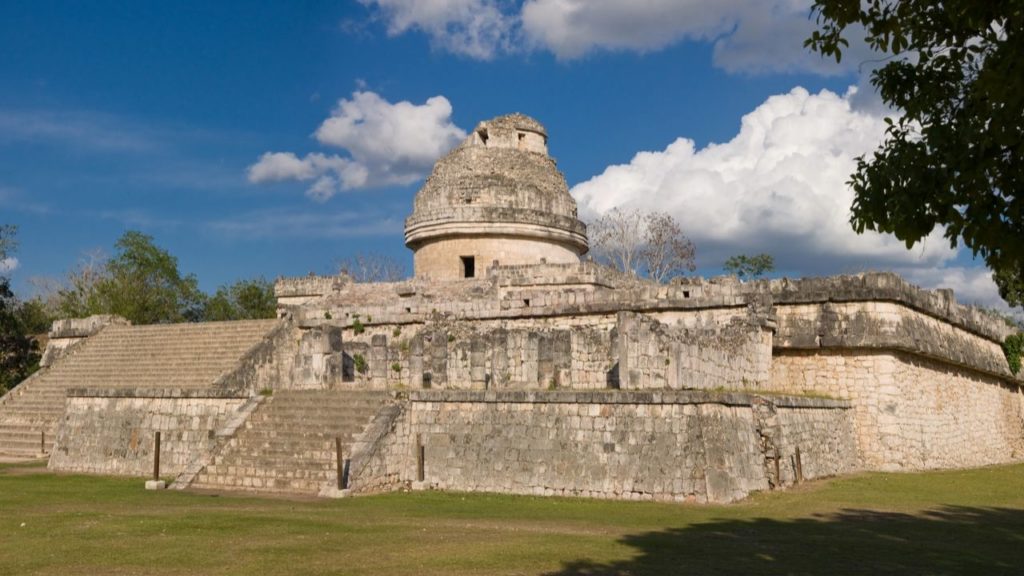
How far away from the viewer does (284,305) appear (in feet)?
95.2

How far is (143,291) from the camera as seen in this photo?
43.9 m

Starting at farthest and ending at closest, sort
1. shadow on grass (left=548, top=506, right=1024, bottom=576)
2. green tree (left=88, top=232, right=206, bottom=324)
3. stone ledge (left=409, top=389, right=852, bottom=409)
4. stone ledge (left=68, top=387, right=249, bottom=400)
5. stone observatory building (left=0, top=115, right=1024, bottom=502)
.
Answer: green tree (left=88, top=232, right=206, bottom=324) < stone ledge (left=68, top=387, right=249, bottom=400) < stone observatory building (left=0, top=115, right=1024, bottom=502) < stone ledge (left=409, top=389, right=852, bottom=409) < shadow on grass (left=548, top=506, right=1024, bottom=576)

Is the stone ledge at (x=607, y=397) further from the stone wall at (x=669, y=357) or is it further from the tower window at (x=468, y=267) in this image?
the tower window at (x=468, y=267)

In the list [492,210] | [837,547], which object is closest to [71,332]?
[492,210]

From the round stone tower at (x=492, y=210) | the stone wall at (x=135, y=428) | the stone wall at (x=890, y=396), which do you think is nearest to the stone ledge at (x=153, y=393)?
the stone wall at (x=135, y=428)

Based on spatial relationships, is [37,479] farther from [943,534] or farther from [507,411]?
[943,534]

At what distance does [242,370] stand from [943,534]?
54.6 ft

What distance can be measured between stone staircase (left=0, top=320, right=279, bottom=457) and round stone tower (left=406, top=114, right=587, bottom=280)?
5.41 m

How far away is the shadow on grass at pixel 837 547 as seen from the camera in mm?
9227

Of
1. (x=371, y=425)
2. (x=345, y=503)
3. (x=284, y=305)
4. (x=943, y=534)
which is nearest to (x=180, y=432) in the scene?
(x=371, y=425)

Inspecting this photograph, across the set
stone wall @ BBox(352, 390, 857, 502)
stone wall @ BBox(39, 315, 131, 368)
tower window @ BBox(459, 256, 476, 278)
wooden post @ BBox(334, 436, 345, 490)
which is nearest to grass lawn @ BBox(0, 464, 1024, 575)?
wooden post @ BBox(334, 436, 345, 490)

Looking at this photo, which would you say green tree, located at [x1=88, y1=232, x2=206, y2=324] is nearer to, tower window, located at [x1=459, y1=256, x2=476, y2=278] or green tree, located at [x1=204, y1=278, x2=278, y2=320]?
green tree, located at [x1=204, y1=278, x2=278, y2=320]

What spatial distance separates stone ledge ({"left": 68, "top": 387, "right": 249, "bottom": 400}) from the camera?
65.9 feet

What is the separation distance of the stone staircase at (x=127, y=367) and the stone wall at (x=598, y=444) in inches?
338
